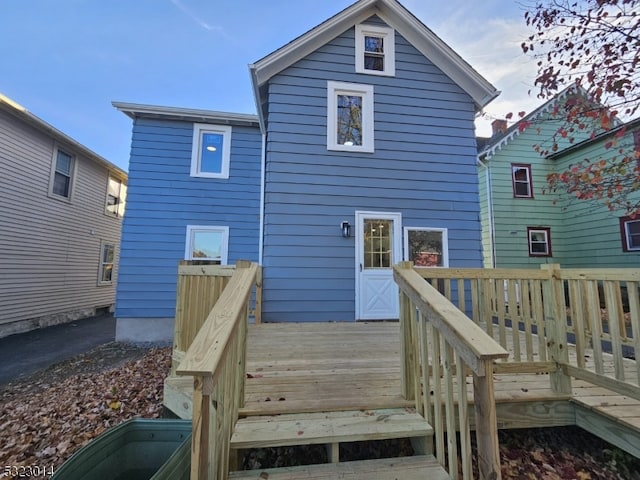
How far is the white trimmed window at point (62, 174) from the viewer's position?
877 cm

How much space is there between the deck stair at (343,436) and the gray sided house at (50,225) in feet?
31.3

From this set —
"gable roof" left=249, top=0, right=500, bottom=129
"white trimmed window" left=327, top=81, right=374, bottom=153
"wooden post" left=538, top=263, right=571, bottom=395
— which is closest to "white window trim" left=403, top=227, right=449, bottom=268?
"white trimmed window" left=327, top=81, right=374, bottom=153

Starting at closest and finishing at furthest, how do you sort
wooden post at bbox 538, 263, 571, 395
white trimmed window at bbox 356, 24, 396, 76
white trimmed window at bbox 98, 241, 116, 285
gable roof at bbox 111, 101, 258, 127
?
wooden post at bbox 538, 263, 571, 395 → white trimmed window at bbox 356, 24, 396, 76 → gable roof at bbox 111, 101, 258, 127 → white trimmed window at bbox 98, 241, 116, 285

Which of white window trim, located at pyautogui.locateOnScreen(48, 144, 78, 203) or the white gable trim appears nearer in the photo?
the white gable trim

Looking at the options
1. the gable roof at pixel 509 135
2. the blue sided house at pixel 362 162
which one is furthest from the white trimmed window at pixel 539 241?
the blue sided house at pixel 362 162

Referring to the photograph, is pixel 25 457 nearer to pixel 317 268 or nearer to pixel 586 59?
pixel 317 268

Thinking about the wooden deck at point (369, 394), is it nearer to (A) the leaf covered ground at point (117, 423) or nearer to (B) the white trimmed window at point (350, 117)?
(A) the leaf covered ground at point (117, 423)

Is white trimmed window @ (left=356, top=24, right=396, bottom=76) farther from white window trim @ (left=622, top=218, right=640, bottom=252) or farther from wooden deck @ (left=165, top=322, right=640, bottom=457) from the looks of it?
white window trim @ (left=622, top=218, right=640, bottom=252)

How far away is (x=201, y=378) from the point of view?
1.13 m

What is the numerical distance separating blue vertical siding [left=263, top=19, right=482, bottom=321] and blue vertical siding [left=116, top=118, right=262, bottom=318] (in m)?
2.50

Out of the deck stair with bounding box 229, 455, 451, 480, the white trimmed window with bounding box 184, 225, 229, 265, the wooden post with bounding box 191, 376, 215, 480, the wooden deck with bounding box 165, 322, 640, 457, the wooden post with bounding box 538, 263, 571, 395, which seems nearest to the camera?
the wooden post with bounding box 191, 376, 215, 480

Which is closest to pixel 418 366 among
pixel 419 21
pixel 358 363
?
pixel 358 363

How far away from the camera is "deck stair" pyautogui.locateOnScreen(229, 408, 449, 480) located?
1595mm

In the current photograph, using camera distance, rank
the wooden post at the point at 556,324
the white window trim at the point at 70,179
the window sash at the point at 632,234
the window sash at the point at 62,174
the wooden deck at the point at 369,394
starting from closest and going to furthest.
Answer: the wooden deck at the point at 369,394, the wooden post at the point at 556,324, the window sash at the point at 632,234, the white window trim at the point at 70,179, the window sash at the point at 62,174
